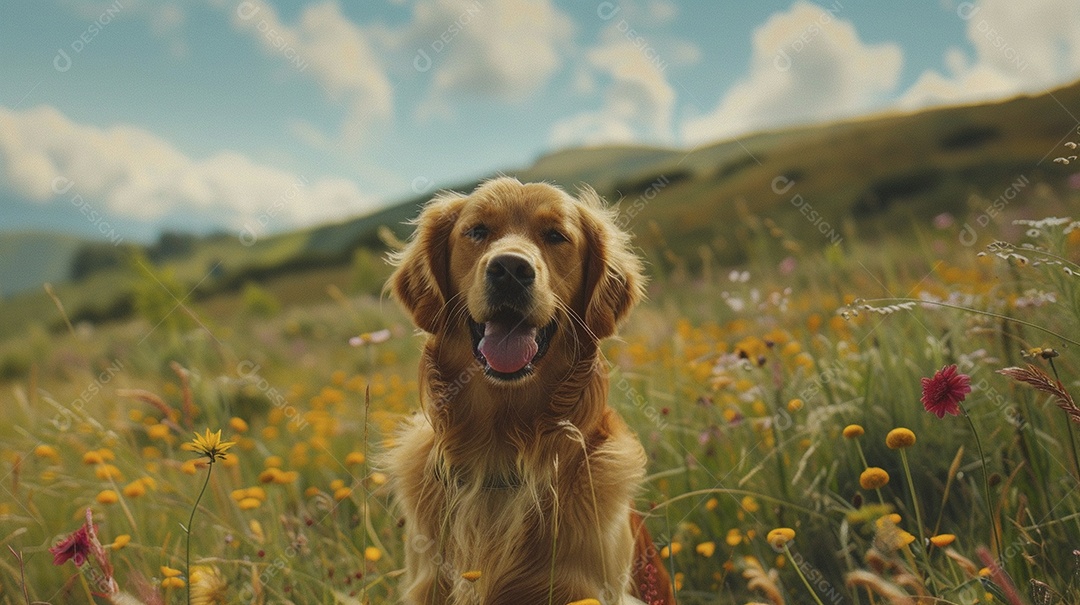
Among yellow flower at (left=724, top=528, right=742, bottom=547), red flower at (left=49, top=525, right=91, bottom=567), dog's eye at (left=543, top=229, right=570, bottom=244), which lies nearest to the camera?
red flower at (left=49, top=525, right=91, bottom=567)

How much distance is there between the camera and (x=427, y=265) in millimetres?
2902

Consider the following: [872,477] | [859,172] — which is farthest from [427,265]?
[859,172]

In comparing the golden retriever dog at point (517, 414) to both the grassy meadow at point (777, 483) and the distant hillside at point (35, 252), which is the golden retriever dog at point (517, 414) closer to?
the grassy meadow at point (777, 483)

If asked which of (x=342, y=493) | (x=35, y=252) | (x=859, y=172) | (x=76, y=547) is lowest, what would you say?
(x=35, y=252)

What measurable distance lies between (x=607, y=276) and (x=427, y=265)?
775mm

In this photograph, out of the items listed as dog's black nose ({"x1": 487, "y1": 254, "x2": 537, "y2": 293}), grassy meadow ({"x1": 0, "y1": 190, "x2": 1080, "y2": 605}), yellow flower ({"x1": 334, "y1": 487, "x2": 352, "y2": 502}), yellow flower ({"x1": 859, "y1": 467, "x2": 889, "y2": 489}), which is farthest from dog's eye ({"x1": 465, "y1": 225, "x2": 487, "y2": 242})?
yellow flower ({"x1": 859, "y1": 467, "x2": 889, "y2": 489})

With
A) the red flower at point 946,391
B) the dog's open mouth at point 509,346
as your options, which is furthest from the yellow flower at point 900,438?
the dog's open mouth at point 509,346

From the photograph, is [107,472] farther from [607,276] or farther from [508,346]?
[607,276]

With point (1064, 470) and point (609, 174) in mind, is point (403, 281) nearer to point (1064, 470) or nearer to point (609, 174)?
point (1064, 470)

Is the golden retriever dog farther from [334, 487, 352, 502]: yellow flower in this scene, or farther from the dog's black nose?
[334, 487, 352, 502]: yellow flower

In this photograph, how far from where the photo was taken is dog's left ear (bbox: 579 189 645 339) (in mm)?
2852

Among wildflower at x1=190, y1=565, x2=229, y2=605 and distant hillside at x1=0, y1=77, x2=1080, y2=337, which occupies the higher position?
wildflower at x1=190, y1=565, x2=229, y2=605

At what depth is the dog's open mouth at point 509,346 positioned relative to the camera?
243 cm

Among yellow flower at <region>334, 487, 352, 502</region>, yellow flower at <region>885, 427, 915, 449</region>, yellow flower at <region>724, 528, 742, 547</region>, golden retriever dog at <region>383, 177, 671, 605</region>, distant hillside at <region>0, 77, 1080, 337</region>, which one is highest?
yellow flower at <region>885, 427, 915, 449</region>
